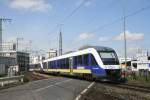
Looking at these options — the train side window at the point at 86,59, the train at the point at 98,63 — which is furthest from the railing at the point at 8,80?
the train side window at the point at 86,59

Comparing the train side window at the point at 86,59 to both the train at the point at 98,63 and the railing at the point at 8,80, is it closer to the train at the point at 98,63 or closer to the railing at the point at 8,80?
the train at the point at 98,63

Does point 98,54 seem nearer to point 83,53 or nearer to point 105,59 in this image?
point 105,59

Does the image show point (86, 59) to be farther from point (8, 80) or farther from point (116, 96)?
point (116, 96)

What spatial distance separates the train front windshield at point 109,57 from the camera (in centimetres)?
3197

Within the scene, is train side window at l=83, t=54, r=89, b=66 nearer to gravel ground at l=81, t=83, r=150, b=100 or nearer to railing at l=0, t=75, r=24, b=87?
railing at l=0, t=75, r=24, b=87

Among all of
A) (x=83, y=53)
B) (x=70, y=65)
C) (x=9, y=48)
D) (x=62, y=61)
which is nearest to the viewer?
(x=83, y=53)

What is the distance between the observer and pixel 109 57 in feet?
107

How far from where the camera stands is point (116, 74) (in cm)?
3169

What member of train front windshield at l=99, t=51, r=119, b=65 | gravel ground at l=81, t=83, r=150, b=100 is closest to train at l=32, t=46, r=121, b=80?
train front windshield at l=99, t=51, r=119, b=65

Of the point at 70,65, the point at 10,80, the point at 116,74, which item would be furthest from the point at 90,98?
the point at 70,65

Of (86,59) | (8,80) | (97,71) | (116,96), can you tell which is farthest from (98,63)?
(116,96)

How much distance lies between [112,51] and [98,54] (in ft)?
5.57

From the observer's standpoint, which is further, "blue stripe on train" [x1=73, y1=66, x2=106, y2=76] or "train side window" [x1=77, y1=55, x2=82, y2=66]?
"train side window" [x1=77, y1=55, x2=82, y2=66]

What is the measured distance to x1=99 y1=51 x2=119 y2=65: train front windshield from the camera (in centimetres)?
3197
